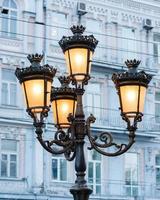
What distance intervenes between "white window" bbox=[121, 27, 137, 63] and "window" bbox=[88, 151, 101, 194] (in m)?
4.17

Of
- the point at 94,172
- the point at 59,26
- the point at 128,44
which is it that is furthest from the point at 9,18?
the point at 94,172

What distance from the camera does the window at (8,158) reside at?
73.4ft

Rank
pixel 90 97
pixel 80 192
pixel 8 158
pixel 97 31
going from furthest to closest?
pixel 97 31 < pixel 90 97 < pixel 8 158 < pixel 80 192

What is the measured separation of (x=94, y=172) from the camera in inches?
955

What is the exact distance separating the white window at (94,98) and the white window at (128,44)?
1728 millimetres

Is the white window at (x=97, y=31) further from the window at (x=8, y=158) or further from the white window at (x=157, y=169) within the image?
the window at (x=8, y=158)

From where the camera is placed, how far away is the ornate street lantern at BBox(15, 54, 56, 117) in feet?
24.1

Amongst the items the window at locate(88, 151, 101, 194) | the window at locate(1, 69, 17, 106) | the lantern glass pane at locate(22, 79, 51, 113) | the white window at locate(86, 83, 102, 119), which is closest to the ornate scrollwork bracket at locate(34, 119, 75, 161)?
the lantern glass pane at locate(22, 79, 51, 113)

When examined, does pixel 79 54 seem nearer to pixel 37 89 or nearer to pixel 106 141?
pixel 37 89

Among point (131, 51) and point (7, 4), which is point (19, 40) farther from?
point (131, 51)

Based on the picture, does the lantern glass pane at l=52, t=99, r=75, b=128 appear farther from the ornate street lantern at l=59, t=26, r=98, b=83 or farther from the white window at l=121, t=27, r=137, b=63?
the white window at l=121, t=27, r=137, b=63

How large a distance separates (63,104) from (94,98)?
16736mm

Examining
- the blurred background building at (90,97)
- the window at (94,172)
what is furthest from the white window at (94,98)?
the window at (94,172)

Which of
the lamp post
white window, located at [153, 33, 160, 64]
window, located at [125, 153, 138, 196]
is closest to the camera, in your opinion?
the lamp post
